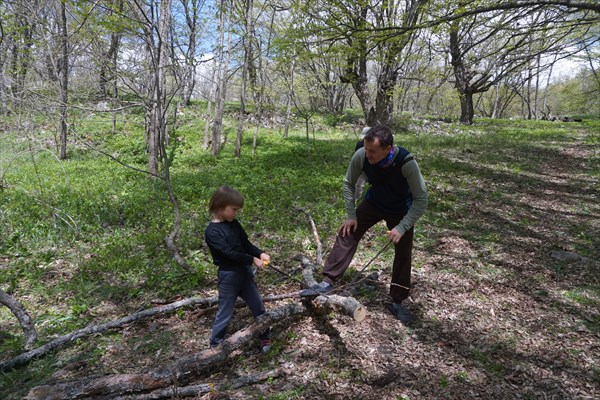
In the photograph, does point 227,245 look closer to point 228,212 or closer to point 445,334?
point 228,212

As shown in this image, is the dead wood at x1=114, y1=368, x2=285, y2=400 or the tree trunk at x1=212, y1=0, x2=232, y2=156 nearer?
the dead wood at x1=114, y1=368, x2=285, y2=400

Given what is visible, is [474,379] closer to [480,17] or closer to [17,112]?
[480,17]

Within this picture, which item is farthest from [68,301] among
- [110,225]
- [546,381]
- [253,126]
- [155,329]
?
[253,126]

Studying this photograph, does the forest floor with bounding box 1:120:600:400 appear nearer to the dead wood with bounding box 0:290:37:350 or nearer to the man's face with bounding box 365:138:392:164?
the dead wood with bounding box 0:290:37:350

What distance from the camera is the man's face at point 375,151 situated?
305 centimetres

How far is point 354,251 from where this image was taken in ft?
11.8

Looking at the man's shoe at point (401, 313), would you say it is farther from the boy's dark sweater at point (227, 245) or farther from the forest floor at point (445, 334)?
the boy's dark sweater at point (227, 245)

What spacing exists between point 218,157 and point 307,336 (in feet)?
31.6

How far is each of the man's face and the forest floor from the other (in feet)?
4.59

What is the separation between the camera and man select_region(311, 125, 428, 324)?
10.4ft

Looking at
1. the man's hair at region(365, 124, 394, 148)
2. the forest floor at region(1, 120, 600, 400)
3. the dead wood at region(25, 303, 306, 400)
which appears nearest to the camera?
the dead wood at region(25, 303, 306, 400)

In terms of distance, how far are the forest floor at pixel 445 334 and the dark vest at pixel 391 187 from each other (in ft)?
2.83

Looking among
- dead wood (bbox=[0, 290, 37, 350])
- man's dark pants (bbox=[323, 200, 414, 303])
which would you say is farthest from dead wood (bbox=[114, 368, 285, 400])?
dead wood (bbox=[0, 290, 37, 350])

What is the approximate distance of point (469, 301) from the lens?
398cm
